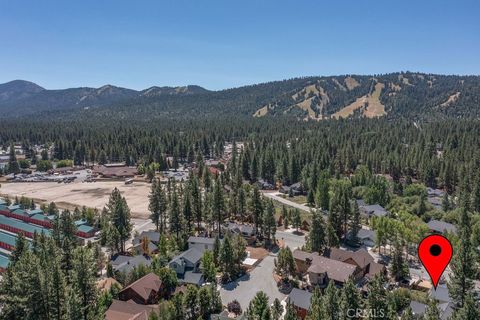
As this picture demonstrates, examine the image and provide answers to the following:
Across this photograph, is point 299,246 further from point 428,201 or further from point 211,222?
point 428,201

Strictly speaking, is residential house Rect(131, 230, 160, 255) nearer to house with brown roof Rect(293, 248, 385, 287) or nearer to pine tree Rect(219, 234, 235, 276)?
pine tree Rect(219, 234, 235, 276)

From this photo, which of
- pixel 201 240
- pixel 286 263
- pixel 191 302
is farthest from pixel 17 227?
pixel 286 263

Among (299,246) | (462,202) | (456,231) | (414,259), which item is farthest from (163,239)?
(462,202)

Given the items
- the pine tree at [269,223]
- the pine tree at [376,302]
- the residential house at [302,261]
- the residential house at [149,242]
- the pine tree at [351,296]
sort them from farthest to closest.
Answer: the pine tree at [269,223] → the residential house at [149,242] → the residential house at [302,261] → the pine tree at [351,296] → the pine tree at [376,302]

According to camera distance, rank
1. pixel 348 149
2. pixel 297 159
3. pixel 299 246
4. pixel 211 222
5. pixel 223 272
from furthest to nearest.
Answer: pixel 348 149 < pixel 297 159 < pixel 211 222 < pixel 299 246 < pixel 223 272

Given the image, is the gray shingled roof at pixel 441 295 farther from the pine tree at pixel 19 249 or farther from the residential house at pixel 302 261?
the pine tree at pixel 19 249

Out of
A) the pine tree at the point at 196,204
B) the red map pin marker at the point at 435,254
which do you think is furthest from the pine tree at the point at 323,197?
the red map pin marker at the point at 435,254

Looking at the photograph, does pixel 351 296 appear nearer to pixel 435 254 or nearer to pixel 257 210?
pixel 435 254
